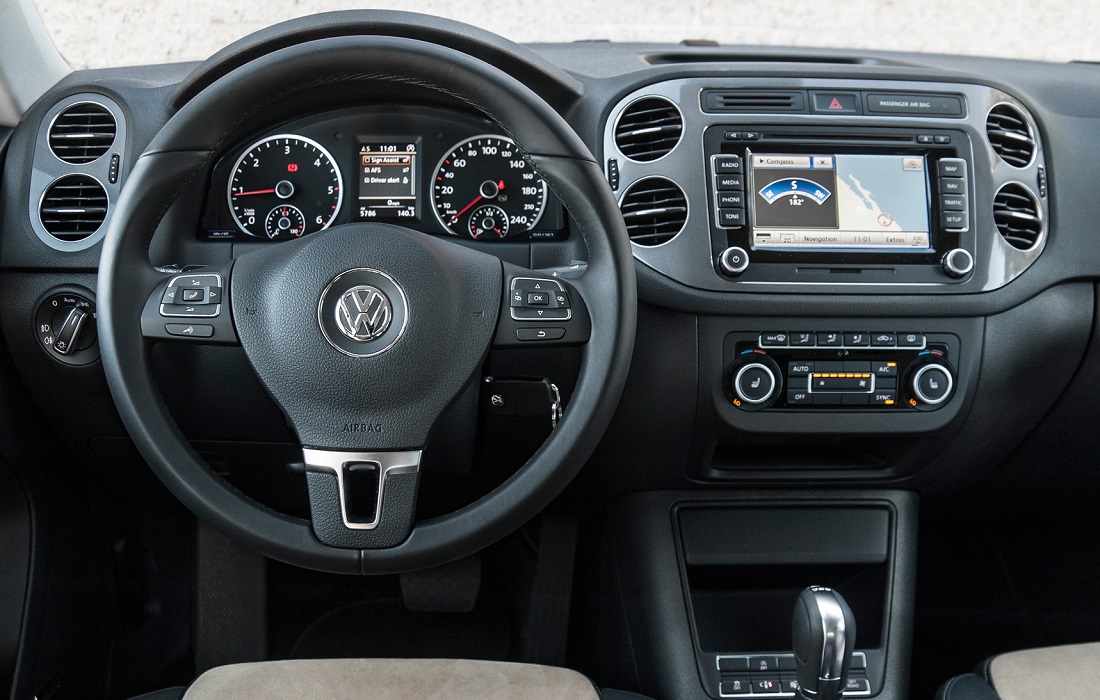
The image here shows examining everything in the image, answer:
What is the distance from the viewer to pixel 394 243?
3.53ft

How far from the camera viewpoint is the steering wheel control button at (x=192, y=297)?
1063mm

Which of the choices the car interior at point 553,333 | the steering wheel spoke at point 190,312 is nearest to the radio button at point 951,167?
the car interior at point 553,333

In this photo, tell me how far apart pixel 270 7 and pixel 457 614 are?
1.16m

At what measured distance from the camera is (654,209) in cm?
133

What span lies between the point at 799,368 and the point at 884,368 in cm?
13

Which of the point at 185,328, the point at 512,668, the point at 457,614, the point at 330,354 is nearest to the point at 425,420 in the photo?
the point at 330,354

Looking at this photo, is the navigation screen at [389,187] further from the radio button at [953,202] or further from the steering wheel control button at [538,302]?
the radio button at [953,202]

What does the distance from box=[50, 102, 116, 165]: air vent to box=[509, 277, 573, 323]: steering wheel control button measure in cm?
67

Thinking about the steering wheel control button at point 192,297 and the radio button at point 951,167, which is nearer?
the steering wheel control button at point 192,297

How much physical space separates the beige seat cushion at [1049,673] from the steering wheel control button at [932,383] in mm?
360

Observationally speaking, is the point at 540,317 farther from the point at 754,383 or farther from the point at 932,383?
the point at 932,383

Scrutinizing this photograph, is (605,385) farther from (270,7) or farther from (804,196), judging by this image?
(270,7)

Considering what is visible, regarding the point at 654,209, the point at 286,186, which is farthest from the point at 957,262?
the point at 286,186

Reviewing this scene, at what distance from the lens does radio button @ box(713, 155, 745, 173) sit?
52.9 inches
